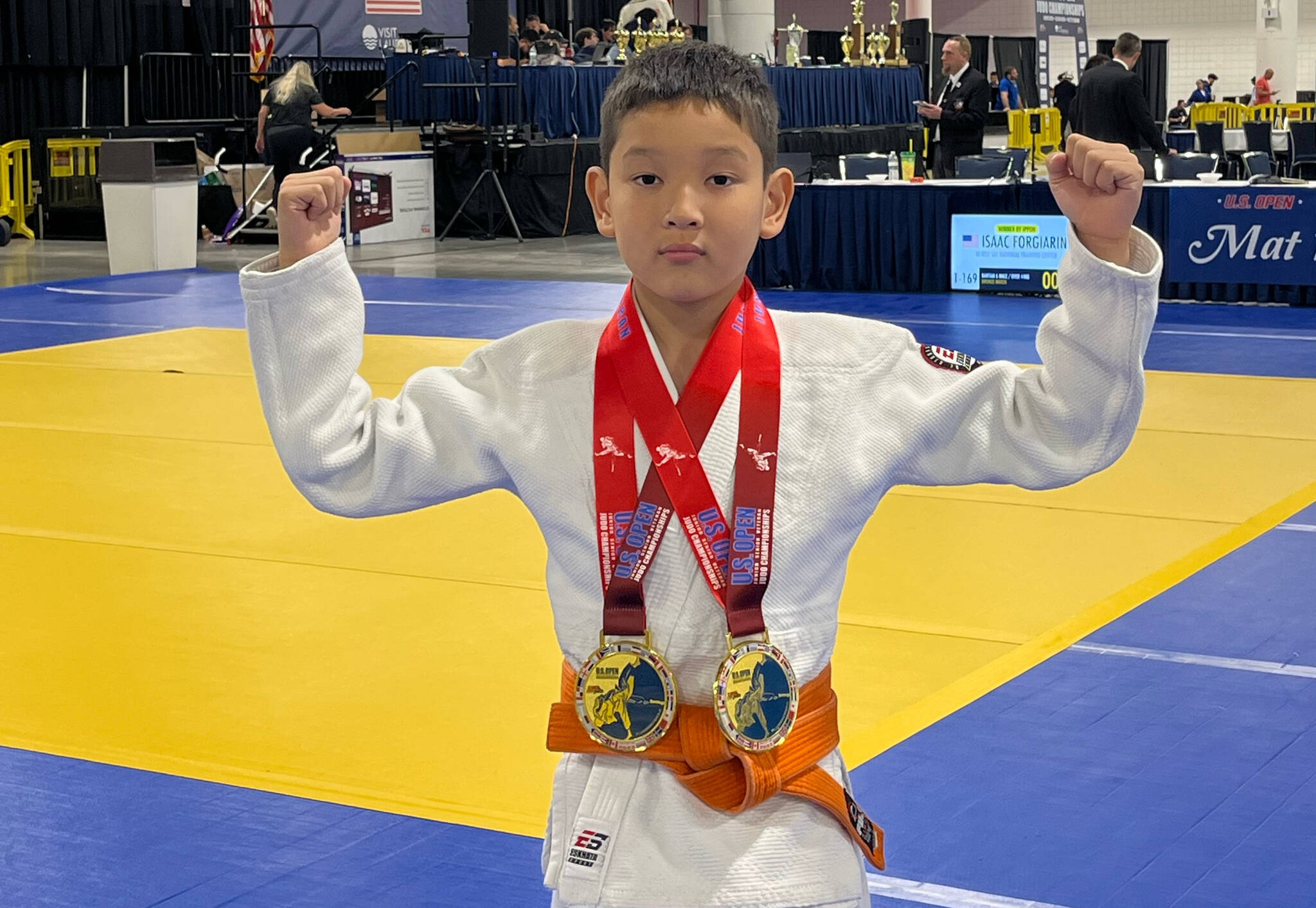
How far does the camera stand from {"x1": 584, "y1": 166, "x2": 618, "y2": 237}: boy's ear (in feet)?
6.01

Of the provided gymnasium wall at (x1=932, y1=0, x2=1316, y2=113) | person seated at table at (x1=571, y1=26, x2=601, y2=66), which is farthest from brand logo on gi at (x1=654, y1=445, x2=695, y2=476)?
gymnasium wall at (x1=932, y1=0, x2=1316, y2=113)

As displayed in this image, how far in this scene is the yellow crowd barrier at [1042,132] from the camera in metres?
21.8

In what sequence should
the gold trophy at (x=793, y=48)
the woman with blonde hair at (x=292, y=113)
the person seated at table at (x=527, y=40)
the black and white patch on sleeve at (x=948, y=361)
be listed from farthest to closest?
the gold trophy at (x=793, y=48) < the person seated at table at (x=527, y=40) < the woman with blonde hair at (x=292, y=113) < the black and white patch on sleeve at (x=948, y=361)

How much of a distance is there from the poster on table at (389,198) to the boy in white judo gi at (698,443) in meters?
16.3

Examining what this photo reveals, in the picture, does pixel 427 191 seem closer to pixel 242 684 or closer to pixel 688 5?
pixel 242 684

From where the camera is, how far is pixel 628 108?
1764 mm

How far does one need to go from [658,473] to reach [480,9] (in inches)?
745

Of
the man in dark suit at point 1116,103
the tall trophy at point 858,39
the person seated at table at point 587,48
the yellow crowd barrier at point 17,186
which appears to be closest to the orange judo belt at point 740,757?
the man in dark suit at point 1116,103

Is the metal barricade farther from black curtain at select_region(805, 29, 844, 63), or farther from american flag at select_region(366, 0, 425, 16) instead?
black curtain at select_region(805, 29, 844, 63)

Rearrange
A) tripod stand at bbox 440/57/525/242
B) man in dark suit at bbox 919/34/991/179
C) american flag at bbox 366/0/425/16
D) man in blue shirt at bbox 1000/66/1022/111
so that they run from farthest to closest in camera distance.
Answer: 1. man in blue shirt at bbox 1000/66/1022/111
2. american flag at bbox 366/0/425/16
3. tripod stand at bbox 440/57/525/242
4. man in dark suit at bbox 919/34/991/179

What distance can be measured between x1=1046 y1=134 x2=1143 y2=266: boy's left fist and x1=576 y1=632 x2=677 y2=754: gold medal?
0.62 metres

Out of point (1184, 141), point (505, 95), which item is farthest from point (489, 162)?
point (1184, 141)

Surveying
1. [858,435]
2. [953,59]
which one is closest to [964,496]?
[858,435]

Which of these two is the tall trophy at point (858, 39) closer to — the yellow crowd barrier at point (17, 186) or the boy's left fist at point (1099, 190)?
the yellow crowd barrier at point (17, 186)
